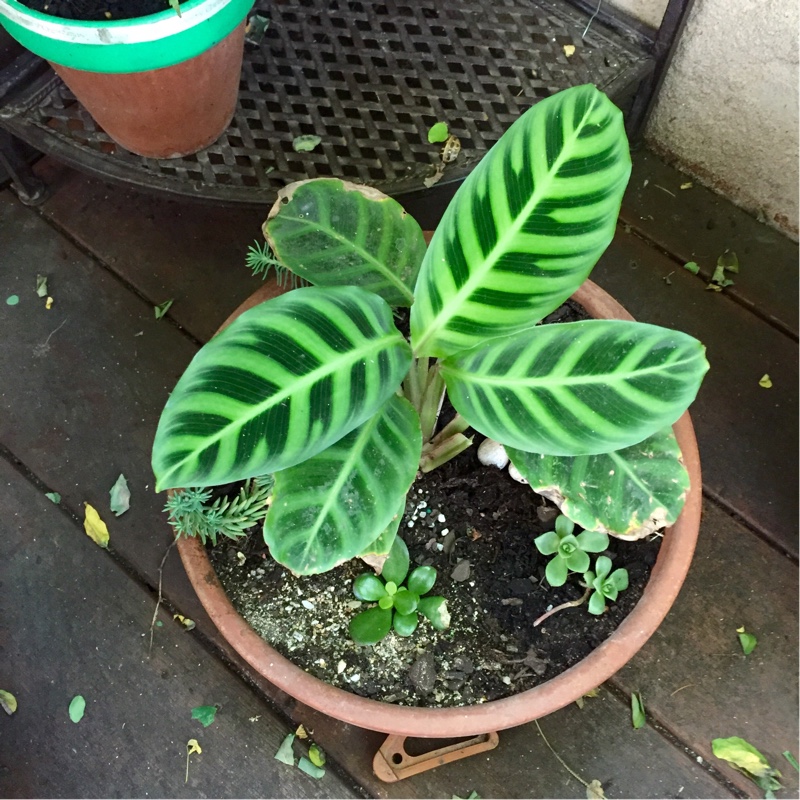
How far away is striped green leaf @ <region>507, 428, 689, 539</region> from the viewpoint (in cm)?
69

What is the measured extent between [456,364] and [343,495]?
150 millimetres

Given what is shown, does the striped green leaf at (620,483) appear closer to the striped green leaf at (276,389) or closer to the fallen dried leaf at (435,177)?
the striped green leaf at (276,389)

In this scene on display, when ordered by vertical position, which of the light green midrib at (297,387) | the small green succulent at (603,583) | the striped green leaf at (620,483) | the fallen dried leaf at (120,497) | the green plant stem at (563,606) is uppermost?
the light green midrib at (297,387)

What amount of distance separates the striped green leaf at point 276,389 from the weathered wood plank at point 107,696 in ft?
2.20

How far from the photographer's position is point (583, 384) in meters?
0.60

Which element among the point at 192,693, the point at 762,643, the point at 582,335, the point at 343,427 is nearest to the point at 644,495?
the point at 582,335

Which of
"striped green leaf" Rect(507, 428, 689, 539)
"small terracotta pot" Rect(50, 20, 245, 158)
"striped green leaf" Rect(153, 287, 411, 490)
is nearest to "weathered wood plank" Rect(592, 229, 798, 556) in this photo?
"striped green leaf" Rect(507, 428, 689, 539)

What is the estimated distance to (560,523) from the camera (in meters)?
0.91

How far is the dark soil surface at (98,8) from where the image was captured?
3.15 feet

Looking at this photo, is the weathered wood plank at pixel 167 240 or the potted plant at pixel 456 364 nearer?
the potted plant at pixel 456 364

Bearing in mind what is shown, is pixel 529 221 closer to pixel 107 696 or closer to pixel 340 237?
pixel 340 237

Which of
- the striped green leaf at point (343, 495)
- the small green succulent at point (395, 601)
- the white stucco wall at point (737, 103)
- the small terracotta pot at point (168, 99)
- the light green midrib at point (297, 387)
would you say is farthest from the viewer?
the white stucco wall at point (737, 103)

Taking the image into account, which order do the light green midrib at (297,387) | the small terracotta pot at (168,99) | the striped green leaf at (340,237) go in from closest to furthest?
the light green midrib at (297,387) < the striped green leaf at (340,237) < the small terracotta pot at (168,99)

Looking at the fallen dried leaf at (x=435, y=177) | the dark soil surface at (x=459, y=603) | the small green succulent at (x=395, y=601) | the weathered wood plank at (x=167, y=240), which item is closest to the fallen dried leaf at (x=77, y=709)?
the dark soil surface at (x=459, y=603)
